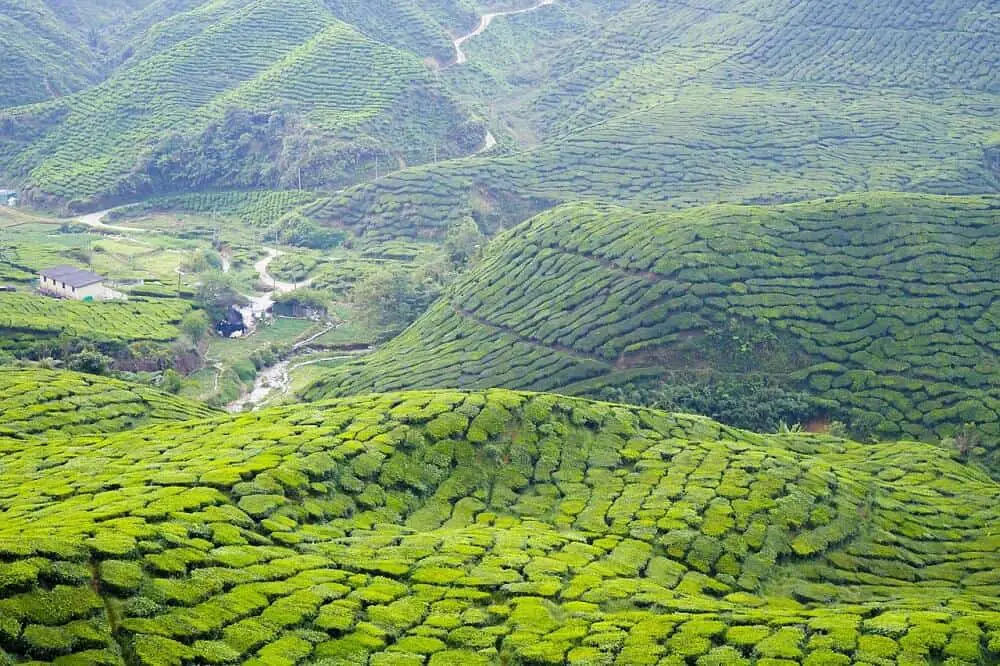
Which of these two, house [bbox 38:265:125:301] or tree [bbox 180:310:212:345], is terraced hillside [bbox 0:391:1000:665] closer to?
tree [bbox 180:310:212:345]

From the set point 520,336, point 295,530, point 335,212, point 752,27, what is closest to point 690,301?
point 520,336

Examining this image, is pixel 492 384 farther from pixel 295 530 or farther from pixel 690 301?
pixel 295 530

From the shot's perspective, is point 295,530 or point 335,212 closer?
point 295,530

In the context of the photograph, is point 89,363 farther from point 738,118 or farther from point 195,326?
point 738,118

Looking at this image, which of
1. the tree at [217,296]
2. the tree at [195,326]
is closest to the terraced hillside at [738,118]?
the tree at [217,296]

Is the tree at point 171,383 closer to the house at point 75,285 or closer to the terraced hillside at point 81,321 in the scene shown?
the terraced hillside at point 81,321

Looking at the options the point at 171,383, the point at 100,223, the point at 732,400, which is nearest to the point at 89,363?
the point at 171,383

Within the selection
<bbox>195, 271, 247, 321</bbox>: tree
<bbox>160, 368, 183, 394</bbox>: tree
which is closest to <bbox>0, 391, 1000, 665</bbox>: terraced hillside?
<bbox>160, 368, 183, 394</bbox>: tree
